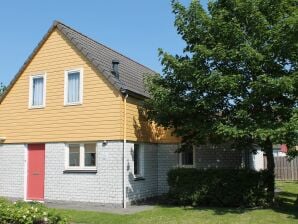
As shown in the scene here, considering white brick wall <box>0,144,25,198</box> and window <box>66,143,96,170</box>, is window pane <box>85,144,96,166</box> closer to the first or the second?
window <box>66,143,96,170</box>

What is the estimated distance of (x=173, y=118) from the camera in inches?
704

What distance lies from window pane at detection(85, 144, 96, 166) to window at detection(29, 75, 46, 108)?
329 cm

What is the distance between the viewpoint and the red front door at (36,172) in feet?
67.2

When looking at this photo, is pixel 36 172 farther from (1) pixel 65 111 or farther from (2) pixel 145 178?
(2) pixel 145 178

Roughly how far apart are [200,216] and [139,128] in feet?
19.3

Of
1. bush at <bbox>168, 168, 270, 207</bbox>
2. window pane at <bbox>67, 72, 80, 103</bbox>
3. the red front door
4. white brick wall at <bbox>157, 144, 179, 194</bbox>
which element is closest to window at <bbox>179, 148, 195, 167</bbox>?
white brick wall at <bbox>157, 144, 179, 194</bbox>

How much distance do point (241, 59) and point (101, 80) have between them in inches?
246

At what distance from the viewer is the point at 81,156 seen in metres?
19.4

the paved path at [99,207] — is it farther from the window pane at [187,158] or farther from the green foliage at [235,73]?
the window pane at [187,158]

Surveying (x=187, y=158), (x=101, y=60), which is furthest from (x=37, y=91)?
(x=187, y=158)

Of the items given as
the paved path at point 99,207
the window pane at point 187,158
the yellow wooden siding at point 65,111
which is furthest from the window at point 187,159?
the paved path at point 99,207

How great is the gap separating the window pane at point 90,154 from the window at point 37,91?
3.29 meters

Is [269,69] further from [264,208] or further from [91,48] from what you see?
[91,48]

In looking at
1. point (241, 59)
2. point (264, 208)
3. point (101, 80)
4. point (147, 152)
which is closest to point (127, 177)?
point (147, 152)
